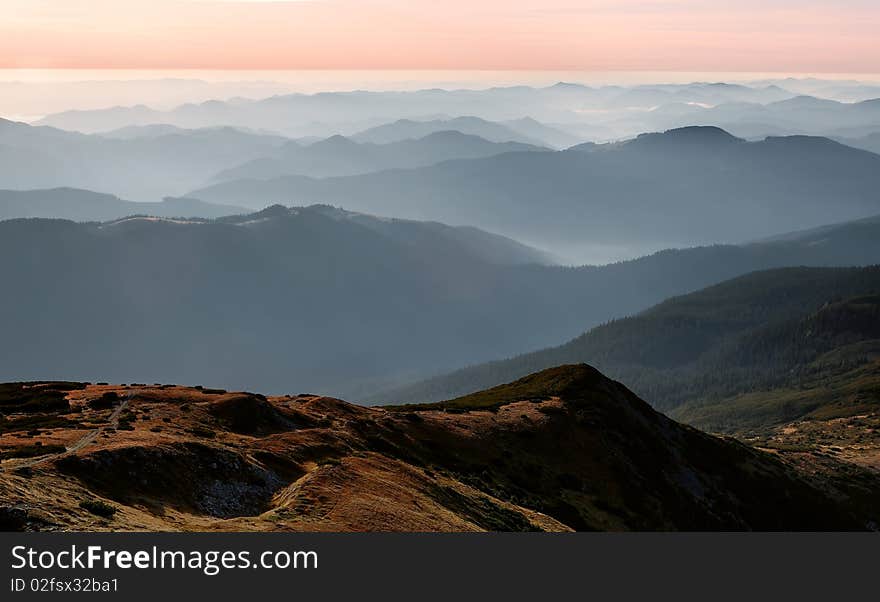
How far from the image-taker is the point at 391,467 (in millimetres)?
70750

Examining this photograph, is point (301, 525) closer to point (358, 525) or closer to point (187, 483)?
point (358, 525)

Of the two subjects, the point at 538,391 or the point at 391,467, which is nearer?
the point at 391,467

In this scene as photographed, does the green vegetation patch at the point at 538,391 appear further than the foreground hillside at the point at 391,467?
Yes

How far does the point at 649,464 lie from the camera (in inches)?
4050

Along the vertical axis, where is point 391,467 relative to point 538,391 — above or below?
below

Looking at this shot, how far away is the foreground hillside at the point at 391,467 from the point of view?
51.1m

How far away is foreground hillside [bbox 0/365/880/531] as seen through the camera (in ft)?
168

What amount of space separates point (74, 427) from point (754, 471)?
314 ft

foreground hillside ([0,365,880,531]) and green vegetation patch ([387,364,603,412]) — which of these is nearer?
foreground hillside ([0,365,880,531])

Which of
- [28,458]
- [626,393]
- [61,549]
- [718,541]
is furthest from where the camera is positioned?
[626,393]

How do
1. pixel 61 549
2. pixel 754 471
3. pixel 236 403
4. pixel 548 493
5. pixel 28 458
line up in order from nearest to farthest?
pixel 61 549 → pixel 28 458 → pixel 236 403 → pixel 548 493 → pixel 754 471

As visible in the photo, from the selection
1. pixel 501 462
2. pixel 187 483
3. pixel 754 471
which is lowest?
pixel 754 471

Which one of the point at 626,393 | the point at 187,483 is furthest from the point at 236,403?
the point at 626,393

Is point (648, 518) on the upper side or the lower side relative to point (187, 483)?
lower
